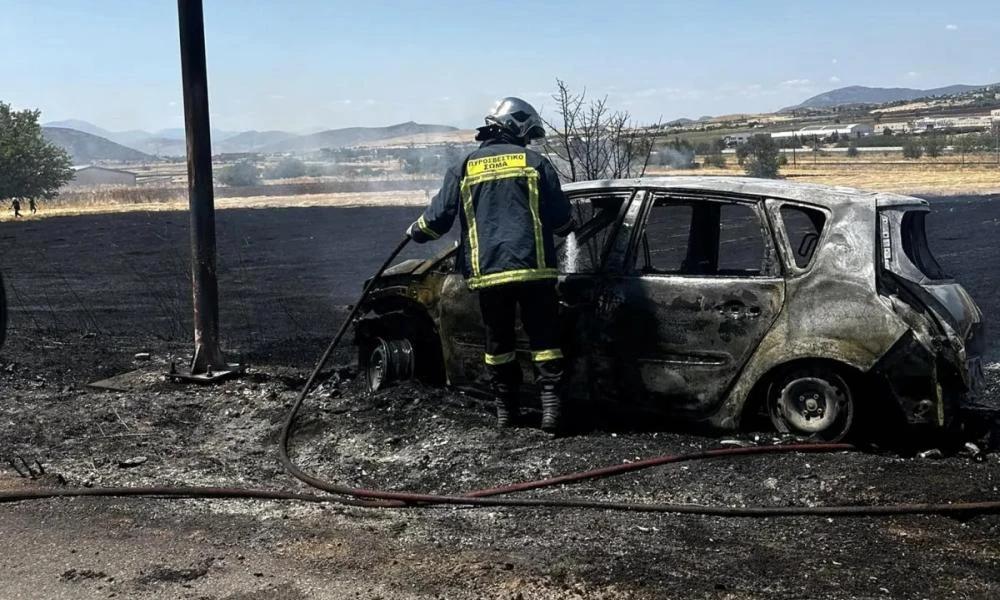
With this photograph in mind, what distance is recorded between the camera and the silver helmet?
629 centimetres

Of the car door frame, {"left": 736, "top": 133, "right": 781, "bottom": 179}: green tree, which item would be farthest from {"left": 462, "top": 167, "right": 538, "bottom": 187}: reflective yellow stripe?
{"left": 736, "top": 133, "right": 781, "bottom": 179}: green tree

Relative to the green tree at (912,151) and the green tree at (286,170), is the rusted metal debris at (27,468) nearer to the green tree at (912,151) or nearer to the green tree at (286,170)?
the green tree at (912,151)

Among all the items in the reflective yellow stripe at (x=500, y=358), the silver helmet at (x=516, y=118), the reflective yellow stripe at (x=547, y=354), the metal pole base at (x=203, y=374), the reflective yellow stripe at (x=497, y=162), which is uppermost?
the silver helmet at (x=516, y=118)

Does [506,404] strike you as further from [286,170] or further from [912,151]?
[286,170]

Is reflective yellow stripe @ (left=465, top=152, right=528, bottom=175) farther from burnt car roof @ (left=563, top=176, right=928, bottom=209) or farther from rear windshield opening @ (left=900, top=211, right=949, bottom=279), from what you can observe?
rear windshield opening @ (left=900, top=211, right=949, bottom=279)

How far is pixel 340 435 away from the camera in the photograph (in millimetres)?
6383

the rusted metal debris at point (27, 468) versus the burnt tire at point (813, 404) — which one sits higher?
the burnt tire at point (813, 404)

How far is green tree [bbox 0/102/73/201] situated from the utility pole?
53870 mm

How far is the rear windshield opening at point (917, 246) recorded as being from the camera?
221 inches

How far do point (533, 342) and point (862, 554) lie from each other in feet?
7.95

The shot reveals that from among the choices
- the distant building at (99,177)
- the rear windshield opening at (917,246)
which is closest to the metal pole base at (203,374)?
the rear windshield opening at (917,246)

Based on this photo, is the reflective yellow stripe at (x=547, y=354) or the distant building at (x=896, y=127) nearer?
the reflective yellow stripe at (x=547, y=354)

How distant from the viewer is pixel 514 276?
5.89 m

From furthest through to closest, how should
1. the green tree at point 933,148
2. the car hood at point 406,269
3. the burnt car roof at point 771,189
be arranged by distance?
the green tree at point 933,148, the car hood at point 406,269, the burnt car roof at point 771,189
